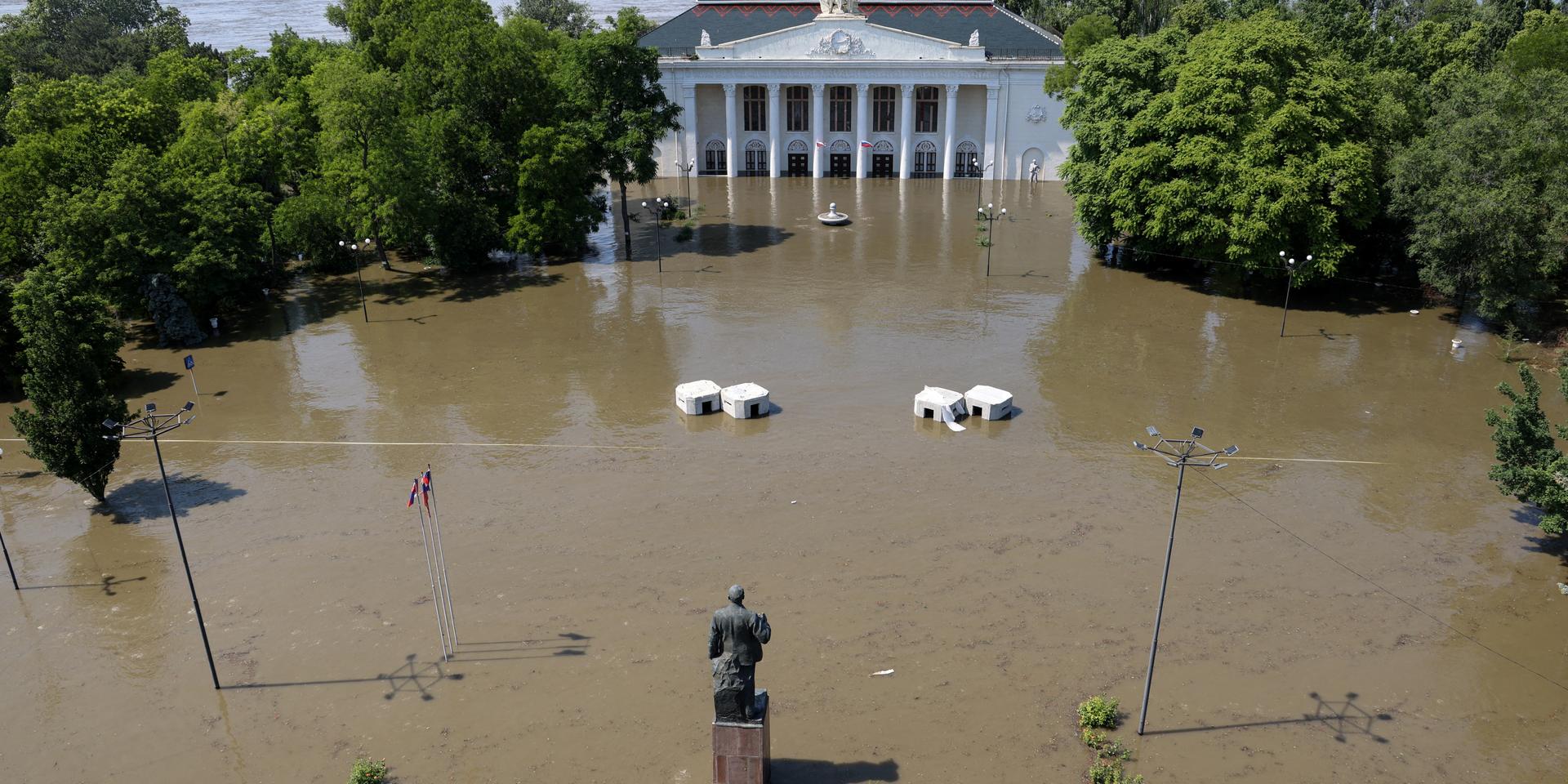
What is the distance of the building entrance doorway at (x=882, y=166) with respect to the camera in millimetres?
71125

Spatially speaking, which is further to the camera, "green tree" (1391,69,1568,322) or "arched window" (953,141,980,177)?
"arched window" (953,141,980,177)

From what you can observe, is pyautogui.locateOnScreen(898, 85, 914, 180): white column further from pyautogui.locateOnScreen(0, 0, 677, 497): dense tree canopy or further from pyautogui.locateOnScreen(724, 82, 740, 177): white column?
pyautogui.locateOnScreen(0, 0, 677, 497): dense tree canopy

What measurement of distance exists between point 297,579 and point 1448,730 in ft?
71.9

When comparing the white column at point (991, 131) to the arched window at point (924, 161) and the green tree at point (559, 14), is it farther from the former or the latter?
the green tree at point (559, 14)

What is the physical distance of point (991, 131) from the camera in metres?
68.2

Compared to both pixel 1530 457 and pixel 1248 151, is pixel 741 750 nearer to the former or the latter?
pixel 1530 457

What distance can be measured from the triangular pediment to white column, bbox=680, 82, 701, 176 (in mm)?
2973

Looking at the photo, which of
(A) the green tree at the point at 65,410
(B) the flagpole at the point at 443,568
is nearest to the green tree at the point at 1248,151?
(B) the flagpole at the point at 443,568

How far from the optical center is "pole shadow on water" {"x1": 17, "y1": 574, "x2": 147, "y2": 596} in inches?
841

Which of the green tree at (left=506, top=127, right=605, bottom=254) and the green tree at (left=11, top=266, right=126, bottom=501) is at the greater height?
the green tree at (left=506, top=127, right=605, bottom=254)

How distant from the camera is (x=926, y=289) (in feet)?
141

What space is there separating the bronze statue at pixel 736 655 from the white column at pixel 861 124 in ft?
189

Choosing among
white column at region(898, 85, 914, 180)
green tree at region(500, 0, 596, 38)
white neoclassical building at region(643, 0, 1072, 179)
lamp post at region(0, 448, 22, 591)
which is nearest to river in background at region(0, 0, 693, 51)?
green tree at region(500, 0, 596, 38)

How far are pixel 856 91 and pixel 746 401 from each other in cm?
4467
